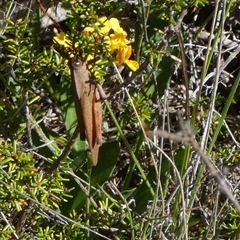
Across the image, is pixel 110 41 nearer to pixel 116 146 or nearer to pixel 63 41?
pixel 63 41

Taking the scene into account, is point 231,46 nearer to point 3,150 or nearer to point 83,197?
point 83,197

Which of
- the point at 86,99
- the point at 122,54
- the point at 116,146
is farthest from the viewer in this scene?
the point at 116,146

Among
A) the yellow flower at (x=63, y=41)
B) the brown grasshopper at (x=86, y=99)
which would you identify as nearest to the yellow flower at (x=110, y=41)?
the yellow flower at (x=63, y=41)

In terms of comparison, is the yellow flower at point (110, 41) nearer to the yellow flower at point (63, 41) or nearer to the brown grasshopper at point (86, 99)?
the yellow flower at point (63, 41)

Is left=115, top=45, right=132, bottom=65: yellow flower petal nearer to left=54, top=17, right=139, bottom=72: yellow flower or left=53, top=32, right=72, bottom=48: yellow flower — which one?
left=54, top=17, right=139, bottom=72: yellow flower

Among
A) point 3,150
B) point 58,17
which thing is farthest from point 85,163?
point 58,17

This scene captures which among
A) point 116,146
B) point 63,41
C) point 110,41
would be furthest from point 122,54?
point 116,146
